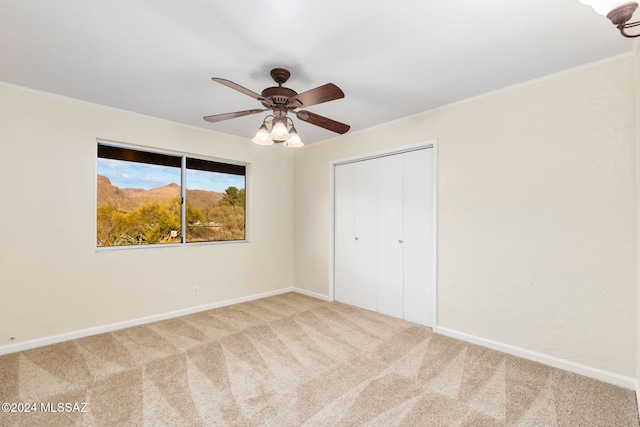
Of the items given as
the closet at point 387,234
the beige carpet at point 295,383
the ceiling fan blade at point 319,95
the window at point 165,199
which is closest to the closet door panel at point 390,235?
the closet at point 387,234

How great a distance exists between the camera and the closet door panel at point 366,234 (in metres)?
4.04

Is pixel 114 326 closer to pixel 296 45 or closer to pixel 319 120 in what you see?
pixel 319 120

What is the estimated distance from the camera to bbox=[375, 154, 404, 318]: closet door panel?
3.76 meters

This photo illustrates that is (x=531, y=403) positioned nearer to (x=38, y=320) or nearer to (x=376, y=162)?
(x=376, y=162)

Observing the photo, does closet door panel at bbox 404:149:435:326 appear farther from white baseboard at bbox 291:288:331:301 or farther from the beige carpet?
white baseboard at bbox 291:288:331:301

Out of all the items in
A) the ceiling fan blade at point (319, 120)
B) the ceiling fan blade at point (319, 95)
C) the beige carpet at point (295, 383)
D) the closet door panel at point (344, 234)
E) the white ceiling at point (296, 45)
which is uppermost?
the white ceiling at point (296, 45)

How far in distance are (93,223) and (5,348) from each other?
1280 mm

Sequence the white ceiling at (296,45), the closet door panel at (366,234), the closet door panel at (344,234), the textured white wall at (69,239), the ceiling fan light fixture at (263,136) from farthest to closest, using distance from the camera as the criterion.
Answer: the closet door panel at (344,234), the closet door panel at (366,234), the textured white wall at (69,239), the ceiling fan light fixture at (263,136), the white ceiling at (296,45)

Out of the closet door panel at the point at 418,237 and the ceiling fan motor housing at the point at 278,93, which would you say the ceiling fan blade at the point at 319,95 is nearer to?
the ceiling fan motor housing at the point at 278,93

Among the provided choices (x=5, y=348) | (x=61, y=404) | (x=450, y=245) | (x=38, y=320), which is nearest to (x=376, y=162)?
(x=450, y=245)

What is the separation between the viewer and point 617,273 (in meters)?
2.28

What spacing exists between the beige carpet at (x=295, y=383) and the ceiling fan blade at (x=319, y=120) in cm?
203

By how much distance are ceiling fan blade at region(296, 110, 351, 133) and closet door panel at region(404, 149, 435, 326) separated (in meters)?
1.26

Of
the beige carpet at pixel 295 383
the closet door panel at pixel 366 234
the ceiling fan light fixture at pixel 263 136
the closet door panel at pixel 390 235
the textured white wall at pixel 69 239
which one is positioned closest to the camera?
the beige carpet at pixel 295 383
